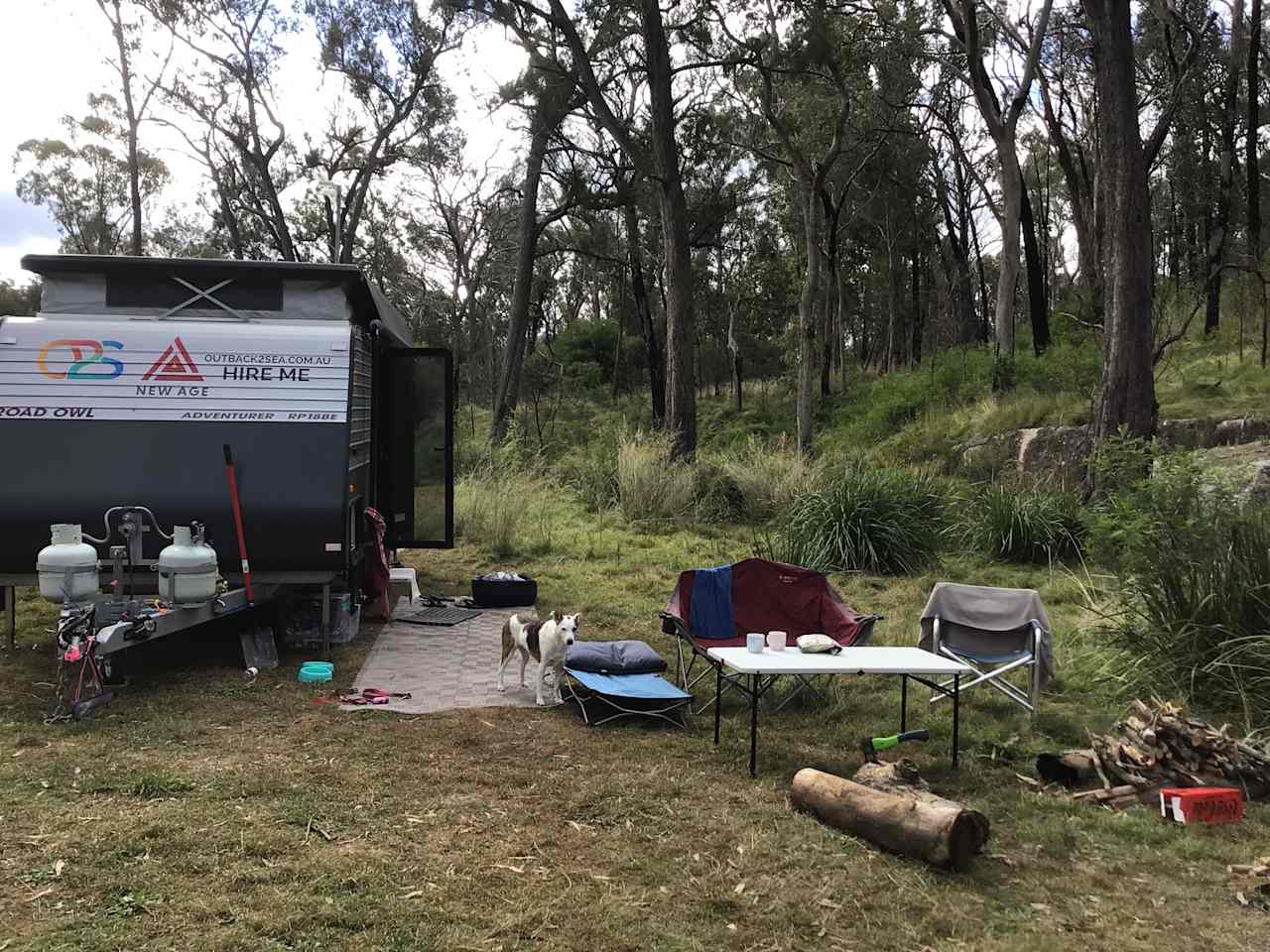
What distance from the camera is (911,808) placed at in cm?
339

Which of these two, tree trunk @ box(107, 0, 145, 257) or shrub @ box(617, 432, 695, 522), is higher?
tree trunk @ box(107, 0, 145, 257)

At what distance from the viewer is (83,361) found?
19.4 ft

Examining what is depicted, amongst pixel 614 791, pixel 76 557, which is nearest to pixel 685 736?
pixel 614 791

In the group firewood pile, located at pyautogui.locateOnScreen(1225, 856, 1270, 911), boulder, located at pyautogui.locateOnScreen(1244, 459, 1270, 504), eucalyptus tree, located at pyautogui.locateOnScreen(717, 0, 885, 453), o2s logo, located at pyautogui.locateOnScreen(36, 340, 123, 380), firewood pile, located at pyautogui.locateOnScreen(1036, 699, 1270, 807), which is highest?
eucalyptus tree, located at pyautogui.locateOnScreen(717, 0, 885, 453)

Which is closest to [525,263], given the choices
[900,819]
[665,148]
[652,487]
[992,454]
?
[665,148]

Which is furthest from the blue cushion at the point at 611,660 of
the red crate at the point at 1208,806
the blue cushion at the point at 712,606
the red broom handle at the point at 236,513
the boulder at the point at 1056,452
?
the boulder at the point at 1056,452

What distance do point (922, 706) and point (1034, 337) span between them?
1579cm

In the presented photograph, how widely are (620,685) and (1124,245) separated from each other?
7.61 meters

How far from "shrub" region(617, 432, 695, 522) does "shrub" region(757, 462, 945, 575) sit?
2.19 metres

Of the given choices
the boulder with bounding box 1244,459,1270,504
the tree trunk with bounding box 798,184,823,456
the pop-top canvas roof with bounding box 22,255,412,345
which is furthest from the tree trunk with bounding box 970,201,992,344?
the pop-top canvas roof with bounding box 22,255,412,345

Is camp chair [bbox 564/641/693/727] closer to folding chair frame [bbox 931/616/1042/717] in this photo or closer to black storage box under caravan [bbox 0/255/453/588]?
folding chair frame [bbox 931/616/1042/717]

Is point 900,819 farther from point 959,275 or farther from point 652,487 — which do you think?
point 959,275

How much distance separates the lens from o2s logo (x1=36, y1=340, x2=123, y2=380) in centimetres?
589

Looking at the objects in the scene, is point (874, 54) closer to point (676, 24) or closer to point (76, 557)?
point (676, 24)
